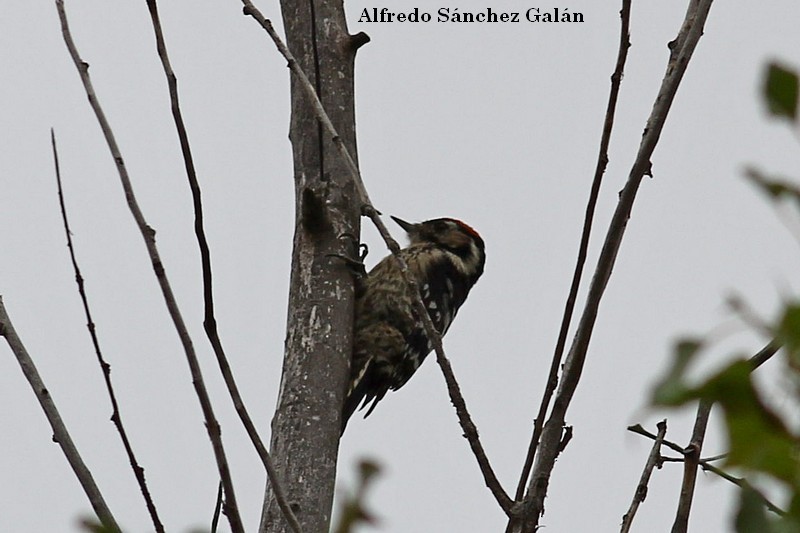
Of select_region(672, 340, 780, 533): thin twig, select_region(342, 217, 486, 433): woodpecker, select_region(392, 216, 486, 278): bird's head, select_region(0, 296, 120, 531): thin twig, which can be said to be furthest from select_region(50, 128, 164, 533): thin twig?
select_region(392, 216, 486, 278): bird's head

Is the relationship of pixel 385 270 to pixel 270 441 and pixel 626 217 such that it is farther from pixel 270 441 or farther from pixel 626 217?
pixel 626 217

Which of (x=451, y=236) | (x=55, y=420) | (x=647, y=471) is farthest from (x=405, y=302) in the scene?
(x=55, y=420)

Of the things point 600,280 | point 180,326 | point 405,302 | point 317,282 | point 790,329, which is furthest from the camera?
point 405,302

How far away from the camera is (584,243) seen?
1740 millimetres

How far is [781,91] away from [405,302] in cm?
379

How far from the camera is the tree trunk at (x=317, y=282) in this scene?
2199 millimetres

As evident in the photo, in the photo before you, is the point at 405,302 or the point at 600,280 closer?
the point at 600,280

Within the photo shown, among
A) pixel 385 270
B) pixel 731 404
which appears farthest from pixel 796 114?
pixel 385 270

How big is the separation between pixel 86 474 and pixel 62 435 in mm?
116

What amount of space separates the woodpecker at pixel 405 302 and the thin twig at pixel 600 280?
177cm

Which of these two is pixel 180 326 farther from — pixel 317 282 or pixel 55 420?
pixel 317 282

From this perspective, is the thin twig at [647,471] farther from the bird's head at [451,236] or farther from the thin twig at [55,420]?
the bird's head at [451,236]

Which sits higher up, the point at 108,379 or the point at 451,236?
the point at 451,236

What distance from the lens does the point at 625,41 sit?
6.04 ft
